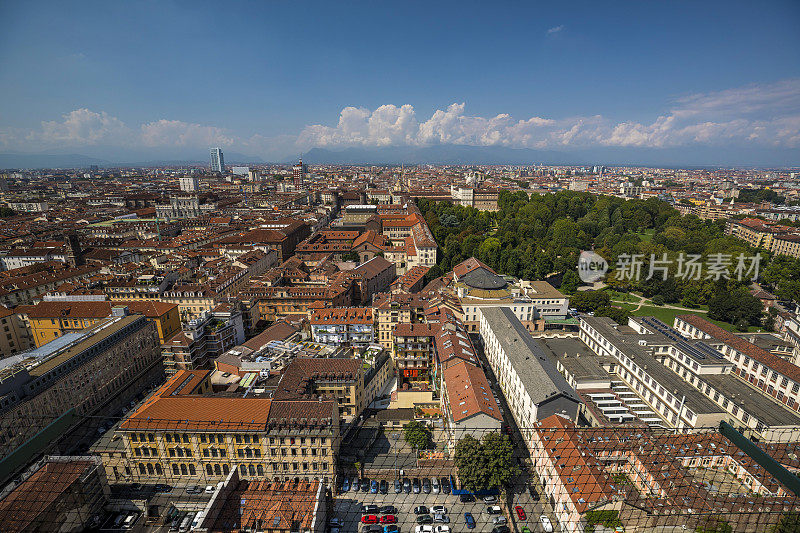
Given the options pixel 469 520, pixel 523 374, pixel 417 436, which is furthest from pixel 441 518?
pixel 523 374

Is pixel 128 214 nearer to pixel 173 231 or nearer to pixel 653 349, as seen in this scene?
pixel 173 231

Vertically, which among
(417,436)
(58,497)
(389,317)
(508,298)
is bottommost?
(417,436)

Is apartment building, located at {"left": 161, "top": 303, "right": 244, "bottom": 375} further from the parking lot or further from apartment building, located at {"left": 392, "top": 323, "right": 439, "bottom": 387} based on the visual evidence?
the parking lot

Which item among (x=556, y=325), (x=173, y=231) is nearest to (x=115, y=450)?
(x=556, y=325)

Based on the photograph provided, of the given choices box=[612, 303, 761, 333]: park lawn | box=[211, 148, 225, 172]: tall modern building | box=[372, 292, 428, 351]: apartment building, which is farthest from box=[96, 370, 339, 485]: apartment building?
box=[211, 148, 225, 172]: tall modern building

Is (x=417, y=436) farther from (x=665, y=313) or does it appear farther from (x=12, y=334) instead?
(x=665, y=313)
